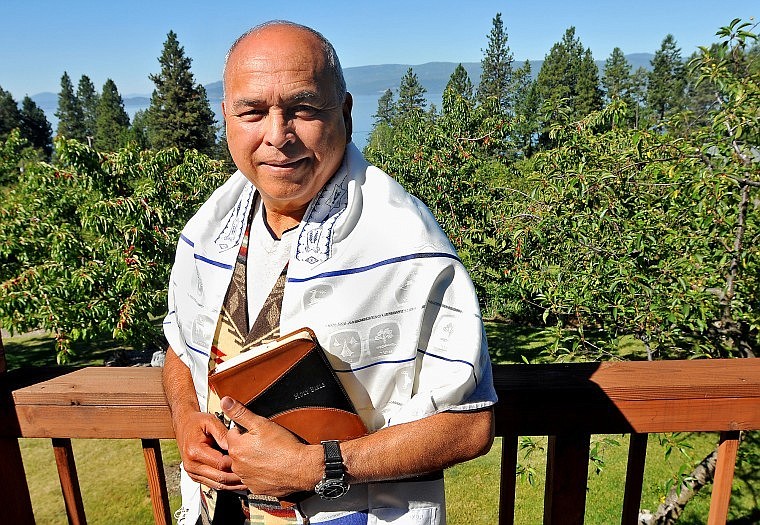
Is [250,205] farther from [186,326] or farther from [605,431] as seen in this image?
[605,431]

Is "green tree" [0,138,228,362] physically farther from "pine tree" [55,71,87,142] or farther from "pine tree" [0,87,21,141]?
"pine tree" [55,71,87,142]

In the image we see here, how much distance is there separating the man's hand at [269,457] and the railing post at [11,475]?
0.75 metres

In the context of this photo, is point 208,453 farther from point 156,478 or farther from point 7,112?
point 7,112

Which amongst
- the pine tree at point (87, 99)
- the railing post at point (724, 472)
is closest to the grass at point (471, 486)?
the railing post at point (724, 472)

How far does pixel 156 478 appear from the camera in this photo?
4.92 ft

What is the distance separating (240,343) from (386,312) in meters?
0.36

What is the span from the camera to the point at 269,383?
1110mm

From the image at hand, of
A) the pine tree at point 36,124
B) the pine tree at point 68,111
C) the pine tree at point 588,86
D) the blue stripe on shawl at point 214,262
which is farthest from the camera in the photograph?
the pine tree at point 68,111

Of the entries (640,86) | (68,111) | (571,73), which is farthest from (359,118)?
(68,111)

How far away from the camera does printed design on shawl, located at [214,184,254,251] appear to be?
131cm

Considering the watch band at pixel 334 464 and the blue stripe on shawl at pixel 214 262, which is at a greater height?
the blue stripe on shawl at pixel 214 262

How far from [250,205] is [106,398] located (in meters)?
0.59

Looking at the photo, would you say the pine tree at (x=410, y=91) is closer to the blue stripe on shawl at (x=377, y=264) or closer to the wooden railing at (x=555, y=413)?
the wooden railing at (x=555, y=413)

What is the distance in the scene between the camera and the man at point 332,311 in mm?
1066
